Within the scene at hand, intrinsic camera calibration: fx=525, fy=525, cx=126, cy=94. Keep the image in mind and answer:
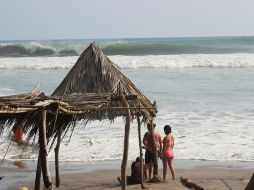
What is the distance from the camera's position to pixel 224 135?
555 inches

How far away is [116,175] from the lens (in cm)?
1005

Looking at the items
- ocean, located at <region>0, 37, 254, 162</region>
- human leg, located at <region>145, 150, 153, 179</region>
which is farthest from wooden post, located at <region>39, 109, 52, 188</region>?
ocean, located at <region>0, 37, 254, 162</region>

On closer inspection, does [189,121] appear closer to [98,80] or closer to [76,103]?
[98,80]

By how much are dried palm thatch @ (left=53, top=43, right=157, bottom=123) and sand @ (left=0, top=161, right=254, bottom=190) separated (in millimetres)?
1628

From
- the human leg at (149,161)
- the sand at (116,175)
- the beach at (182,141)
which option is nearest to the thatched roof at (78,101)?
the beach at (182,141)

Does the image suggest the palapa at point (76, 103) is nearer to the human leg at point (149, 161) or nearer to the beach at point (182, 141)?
the beach at point (182, 141)

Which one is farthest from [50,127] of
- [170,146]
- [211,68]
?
[211,68]

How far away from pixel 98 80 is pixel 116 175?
269cm

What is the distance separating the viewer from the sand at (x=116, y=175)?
898 cm

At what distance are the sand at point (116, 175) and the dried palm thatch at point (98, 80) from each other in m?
1.63

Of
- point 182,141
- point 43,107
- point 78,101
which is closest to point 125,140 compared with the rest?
point 78,101

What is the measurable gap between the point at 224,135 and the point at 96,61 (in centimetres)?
684

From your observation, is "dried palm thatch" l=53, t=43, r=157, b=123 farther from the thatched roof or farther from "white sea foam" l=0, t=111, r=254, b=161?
"white sea foam" l=0, t=111, r=254, b=161

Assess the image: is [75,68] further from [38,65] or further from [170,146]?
[38,65]
